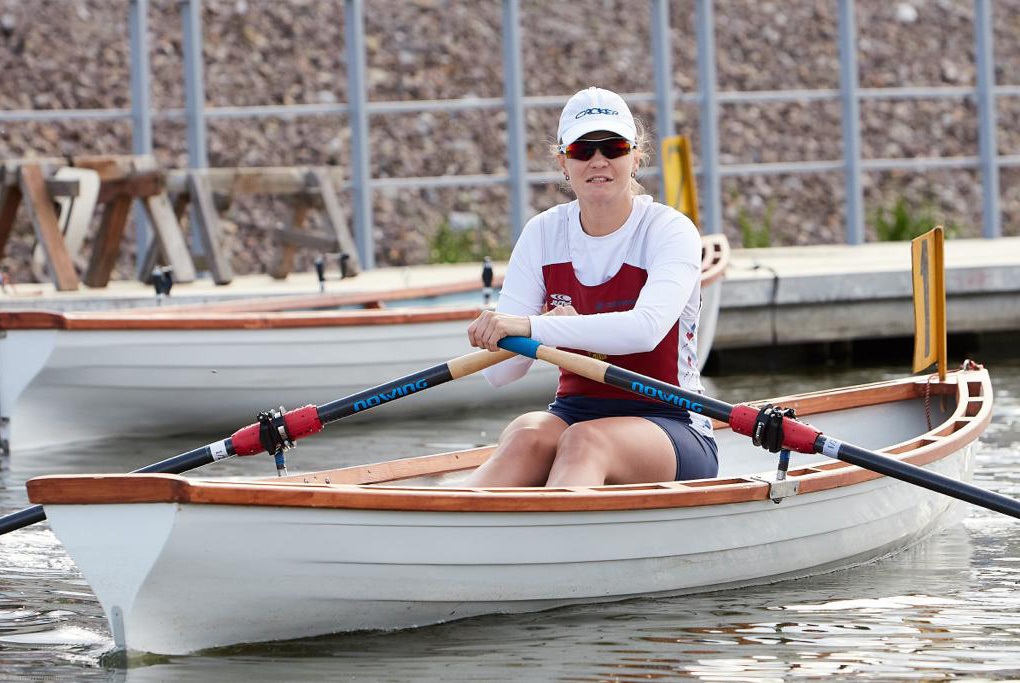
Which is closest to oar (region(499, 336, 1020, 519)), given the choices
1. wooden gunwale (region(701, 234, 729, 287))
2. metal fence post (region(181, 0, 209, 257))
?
wooden gunwale (region(701, 234, 729, 287))

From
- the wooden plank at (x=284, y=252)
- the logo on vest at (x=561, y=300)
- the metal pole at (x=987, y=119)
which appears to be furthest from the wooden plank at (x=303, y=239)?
the logo on vest at (x=561, y=300)

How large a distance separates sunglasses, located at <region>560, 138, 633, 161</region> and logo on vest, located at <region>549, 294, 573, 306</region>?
0.42m

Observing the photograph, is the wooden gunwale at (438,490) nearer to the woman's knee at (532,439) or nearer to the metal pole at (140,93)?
the woman's knee at (532,439)

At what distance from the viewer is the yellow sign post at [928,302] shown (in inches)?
256

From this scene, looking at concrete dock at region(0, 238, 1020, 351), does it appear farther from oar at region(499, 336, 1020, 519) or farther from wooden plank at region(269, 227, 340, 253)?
oar at region(499, 336, 1020, 519)

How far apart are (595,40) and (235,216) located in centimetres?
396

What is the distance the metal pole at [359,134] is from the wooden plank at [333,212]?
0.49 metres

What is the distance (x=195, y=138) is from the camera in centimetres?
1241

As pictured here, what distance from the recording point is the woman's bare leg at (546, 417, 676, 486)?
5035mm

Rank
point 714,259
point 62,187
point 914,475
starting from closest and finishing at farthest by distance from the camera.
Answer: point 914,475
point 714,259
point 62,187

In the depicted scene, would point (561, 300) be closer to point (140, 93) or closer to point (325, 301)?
point (325, 301)

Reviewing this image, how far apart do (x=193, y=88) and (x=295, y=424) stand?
25.4 ft

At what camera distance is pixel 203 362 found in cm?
860

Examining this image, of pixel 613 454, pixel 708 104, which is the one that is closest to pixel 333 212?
pixel 708 104
